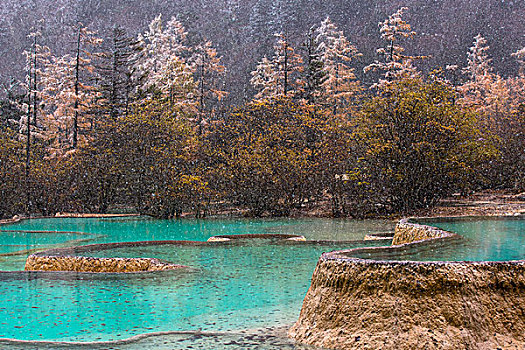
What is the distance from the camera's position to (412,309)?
5930mm

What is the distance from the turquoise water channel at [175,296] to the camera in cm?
773

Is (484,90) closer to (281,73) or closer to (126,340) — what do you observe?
(281,73)

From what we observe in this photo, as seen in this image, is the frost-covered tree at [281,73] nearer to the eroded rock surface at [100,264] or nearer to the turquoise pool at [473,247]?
the turquoise pool at [473,247]

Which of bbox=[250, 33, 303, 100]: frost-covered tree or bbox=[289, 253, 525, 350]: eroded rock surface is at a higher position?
bbox=[250, 33, 303, 100]: frost-covered tree

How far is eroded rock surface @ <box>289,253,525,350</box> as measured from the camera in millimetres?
5801

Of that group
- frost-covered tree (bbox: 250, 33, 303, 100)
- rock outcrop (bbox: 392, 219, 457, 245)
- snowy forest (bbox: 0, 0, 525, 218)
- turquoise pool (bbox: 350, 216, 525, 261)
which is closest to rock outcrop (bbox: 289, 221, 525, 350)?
turquoise pool (bbox: 350, 216, 525, 261)

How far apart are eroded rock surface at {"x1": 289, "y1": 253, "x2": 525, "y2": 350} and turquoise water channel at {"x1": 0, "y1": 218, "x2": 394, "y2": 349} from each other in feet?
2.71

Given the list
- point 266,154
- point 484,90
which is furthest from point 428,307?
point 484,90

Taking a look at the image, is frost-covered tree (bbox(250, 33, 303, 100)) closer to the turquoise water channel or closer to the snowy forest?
the snowy forest

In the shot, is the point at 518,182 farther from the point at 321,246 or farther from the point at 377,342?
the point at 377,342

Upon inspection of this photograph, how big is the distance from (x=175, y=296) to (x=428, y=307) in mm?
4836

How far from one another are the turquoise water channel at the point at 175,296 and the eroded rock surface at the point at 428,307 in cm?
82

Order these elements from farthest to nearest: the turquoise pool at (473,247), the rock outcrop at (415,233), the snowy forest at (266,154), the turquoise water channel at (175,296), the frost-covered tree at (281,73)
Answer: the frost-covered tree at (281,73) < the snowy forest at (266,154) < the rock outcrop at (415,233) < the turquoise pool at (473,247) < the turquoise water channel at (175,296)

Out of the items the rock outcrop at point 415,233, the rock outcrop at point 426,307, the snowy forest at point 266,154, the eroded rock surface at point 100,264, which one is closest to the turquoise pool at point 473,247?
the rock outcrop at point 415,233
